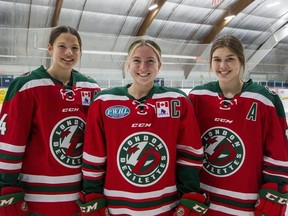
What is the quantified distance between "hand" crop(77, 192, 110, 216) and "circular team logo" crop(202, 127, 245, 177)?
1.95 ft

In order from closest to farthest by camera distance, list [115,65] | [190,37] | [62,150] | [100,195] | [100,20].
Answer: [100,195]
[62,150]
[115,65]
[100,20]
[190,37]

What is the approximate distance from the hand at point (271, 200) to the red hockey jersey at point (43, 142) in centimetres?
97

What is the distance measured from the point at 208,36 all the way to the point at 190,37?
3.09ft

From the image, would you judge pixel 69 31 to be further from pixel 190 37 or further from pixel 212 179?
pixel 190 37

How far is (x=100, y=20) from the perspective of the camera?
447 inches

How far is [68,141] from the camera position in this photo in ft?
5.02

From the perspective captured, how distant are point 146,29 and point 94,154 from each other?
11.3 m

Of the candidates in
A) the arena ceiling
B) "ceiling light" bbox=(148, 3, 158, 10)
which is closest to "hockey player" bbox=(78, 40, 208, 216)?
the arena ceiling

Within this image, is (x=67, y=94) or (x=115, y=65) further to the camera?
(x=115, y=65)

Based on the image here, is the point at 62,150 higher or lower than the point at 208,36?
lower

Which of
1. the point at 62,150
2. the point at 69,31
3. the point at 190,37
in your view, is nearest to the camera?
the point at 62,150

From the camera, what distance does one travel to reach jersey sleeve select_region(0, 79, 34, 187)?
145 centimetres

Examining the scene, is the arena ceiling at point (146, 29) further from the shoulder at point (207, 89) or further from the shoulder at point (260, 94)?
the shoulder at point (260, 94)

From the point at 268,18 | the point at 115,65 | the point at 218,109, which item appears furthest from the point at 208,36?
the point at 218,109
